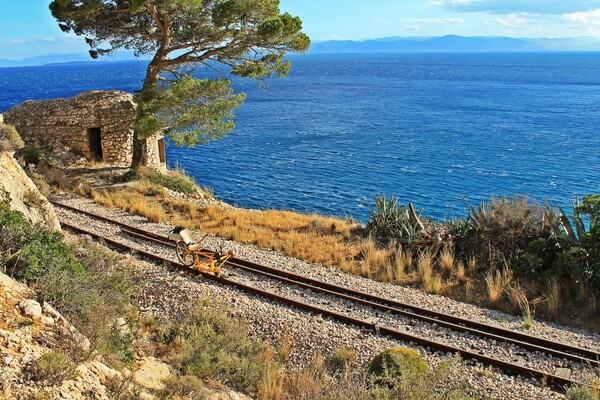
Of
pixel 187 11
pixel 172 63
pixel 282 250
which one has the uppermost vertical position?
pixel 187 11

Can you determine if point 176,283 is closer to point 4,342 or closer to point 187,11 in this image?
point 4,342

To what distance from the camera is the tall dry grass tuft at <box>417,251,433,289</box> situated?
1241cm

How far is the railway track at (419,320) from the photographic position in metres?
8.48

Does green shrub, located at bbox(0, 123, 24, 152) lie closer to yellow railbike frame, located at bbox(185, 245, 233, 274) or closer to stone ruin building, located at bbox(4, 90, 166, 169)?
yellow railbike frame, located at bbox(185, 245, 233, 274)

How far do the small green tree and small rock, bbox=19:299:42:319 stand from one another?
13.6 meters

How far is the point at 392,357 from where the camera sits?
8.07 meters

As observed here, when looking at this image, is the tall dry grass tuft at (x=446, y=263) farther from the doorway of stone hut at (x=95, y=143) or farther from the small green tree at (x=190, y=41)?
the doorway of stone hut at (x=95, y=143)

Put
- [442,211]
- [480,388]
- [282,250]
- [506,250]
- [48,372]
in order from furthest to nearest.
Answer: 1. [442,211]
2. [282,250]
3. [506,250]
4. [480,388]
5. [48,372]

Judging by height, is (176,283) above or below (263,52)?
below

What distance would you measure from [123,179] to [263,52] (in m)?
7.81

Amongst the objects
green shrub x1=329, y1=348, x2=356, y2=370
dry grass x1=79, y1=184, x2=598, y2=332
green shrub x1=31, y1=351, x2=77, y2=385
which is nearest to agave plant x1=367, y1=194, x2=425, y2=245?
dry grass x1=79, y1=184, x2=598, y2=332

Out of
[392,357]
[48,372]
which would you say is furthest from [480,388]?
[48,372]

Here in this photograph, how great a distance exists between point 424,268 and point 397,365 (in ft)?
17.2

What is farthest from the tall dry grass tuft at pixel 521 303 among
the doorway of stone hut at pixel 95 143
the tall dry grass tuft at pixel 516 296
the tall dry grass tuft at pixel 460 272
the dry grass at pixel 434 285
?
the doorway of stone hut at pixel 95 143
